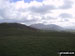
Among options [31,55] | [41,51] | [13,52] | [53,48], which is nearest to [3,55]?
[13,52]

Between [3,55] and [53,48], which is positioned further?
[53,48]

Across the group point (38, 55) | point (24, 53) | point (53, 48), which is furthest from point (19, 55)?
point (53, 48)

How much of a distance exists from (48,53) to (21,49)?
33.7ft

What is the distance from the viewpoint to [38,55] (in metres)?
48.6

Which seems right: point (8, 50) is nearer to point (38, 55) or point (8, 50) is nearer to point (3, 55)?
point (3, 55)

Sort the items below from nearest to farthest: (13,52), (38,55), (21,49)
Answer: (38,55) < (13,52) < (21,49)

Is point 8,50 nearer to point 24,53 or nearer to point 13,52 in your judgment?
point 13,52

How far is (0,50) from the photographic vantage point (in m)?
54.8

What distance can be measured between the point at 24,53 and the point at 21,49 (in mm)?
4979

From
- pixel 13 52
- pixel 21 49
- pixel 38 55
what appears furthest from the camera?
pixel 21 49

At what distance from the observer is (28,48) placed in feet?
189

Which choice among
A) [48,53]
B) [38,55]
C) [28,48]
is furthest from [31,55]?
[28,48]

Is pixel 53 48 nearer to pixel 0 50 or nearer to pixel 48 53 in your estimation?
pixel 48 53

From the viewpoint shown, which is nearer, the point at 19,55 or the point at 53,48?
the point at 19,55
